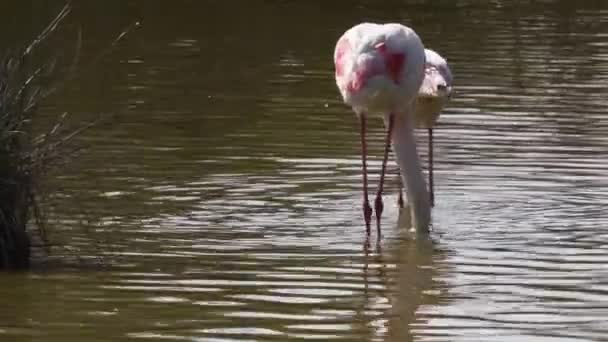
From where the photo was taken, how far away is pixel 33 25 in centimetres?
1930

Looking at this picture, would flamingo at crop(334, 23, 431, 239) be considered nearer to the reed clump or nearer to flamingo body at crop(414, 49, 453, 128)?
flamingo body at crop(414, 49, 453, 128)

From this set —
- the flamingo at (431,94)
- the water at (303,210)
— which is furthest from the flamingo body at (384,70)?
the water at (303,210)

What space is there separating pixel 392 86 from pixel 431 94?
915mm

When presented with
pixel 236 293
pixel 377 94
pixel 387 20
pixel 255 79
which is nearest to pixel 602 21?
pixel 387 20

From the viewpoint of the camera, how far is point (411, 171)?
995 centimetres

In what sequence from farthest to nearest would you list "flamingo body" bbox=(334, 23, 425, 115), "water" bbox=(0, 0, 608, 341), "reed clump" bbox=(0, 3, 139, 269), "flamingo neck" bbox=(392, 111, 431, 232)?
1. "flamingo neck" bbox=(392, 111, 431, 232)
2. "flamingo body" bbox=(334, 23, 425, 115)
3. "reed clump" bbox=(0, 3, 139, 269)
4. "water" bbox=(0, 0, 608, 341)

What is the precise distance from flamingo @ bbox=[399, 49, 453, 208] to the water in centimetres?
38

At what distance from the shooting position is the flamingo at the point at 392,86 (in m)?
9.77

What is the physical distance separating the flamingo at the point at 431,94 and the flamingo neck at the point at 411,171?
39 centimetres

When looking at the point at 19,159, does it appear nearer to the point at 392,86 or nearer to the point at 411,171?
the point at 392,86

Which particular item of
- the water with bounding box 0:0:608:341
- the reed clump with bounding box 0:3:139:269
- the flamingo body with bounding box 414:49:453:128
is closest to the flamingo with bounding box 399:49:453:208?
the flamingo body with bounding box 414:49:453:128

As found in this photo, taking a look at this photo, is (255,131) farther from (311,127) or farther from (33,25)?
(33,25)

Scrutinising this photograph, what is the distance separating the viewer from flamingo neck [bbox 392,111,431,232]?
9898 mm

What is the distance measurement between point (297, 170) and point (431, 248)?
2.20 metres
